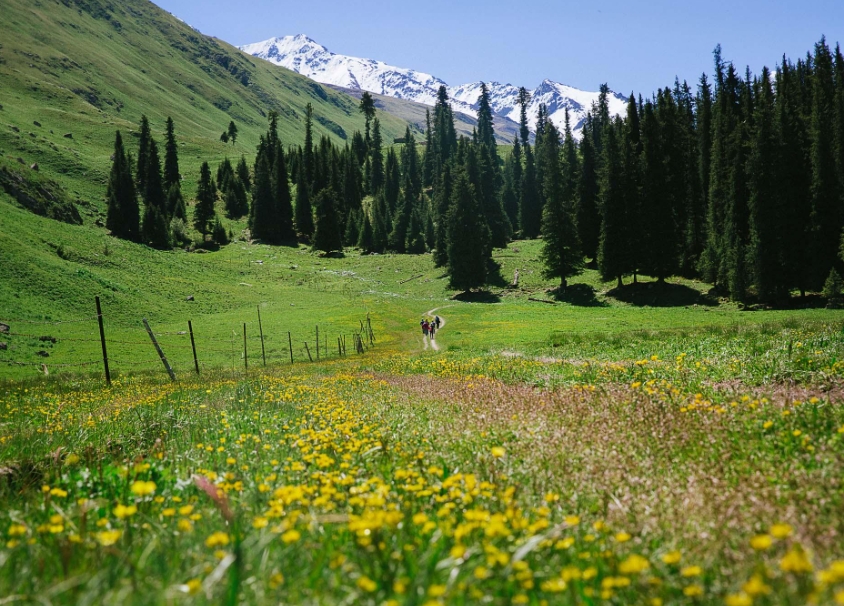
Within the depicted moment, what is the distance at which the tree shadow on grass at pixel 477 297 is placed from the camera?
6744 centimetres

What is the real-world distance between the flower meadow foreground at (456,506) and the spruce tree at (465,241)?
62.1 metres

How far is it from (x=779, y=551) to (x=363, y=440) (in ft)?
12.2

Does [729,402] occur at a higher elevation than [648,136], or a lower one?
lower

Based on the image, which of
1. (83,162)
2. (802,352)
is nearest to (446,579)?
(802,352)

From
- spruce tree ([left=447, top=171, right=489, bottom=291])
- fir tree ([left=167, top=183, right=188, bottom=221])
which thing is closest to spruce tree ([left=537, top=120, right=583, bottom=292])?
spruce tree ([left=447, top=171, right=489, bottom=291])

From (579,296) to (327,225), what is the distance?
55578 mm

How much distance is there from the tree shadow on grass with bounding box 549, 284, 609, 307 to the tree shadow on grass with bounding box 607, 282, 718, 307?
2.28 meters

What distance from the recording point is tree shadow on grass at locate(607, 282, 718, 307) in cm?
5572

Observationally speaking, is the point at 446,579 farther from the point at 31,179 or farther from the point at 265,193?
the point at 265,193

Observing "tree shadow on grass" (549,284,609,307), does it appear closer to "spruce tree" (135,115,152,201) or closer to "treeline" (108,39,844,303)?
"treeline" (108,39,844,303)

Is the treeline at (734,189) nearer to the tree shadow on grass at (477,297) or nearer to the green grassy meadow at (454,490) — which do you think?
the tree shadow on grass at (477,297)

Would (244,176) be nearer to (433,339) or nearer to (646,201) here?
(646,201)

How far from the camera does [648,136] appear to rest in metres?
66.7

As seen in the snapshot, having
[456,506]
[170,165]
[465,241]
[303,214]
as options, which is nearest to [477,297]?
[465,241]
